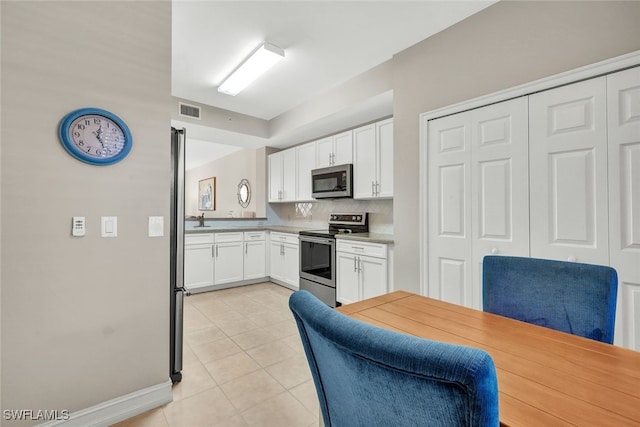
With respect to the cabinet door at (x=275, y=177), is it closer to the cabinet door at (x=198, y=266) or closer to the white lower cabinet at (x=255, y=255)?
the white lower cabinet at (x=255, y=255)

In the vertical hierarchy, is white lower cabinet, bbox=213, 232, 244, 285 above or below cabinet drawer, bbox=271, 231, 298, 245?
below

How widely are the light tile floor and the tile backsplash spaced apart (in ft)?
5.44

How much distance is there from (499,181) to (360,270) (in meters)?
1.66

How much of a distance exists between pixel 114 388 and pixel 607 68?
135 inches

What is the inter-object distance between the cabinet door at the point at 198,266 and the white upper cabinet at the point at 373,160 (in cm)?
232

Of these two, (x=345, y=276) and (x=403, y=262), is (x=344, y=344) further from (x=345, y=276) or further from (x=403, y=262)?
(x=345, y=276)

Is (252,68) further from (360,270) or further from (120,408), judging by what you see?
(120,408)

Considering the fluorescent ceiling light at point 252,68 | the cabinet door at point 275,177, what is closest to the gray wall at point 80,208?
the fluorescent ceiling light at point 252,68

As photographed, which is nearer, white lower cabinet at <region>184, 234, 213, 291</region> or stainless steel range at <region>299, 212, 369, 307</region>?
stainless steel range at <region>299, 212, 369, 307</region>

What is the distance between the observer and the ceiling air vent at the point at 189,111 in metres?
3.78

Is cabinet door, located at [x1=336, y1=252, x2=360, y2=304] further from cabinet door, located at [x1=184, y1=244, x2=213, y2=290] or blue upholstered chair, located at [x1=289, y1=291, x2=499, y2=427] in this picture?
blue upholstered chair, located at [x1=289, y1=291, x2=499, y2=427]

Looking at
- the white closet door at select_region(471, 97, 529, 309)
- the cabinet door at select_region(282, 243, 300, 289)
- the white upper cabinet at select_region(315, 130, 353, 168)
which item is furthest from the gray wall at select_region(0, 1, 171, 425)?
the cabinet door at select_region(282, 243, 300, 289)

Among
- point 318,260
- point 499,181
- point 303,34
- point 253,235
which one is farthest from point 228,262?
point 499,181

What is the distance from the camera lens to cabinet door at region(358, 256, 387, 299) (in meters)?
2.98
